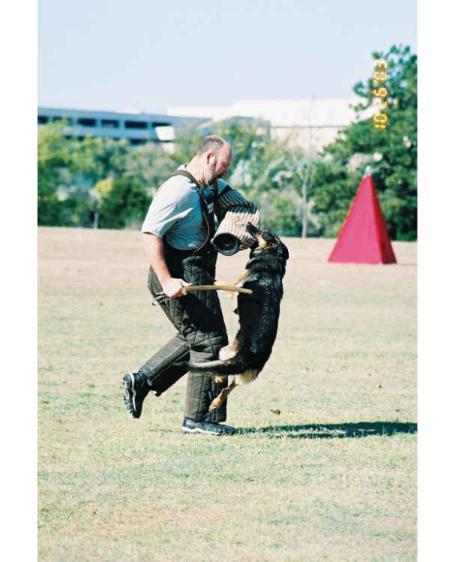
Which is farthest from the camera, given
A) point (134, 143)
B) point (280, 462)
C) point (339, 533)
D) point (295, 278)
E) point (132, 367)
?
point (134, 143)

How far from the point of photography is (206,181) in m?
5.91

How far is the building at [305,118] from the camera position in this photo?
37.4m

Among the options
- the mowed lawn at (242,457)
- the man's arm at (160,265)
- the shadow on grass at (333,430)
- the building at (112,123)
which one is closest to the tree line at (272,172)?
the building at (112,123)

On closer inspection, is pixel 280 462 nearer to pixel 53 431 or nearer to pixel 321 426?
pixel 321 426

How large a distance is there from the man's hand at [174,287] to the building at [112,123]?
4379 centimetres

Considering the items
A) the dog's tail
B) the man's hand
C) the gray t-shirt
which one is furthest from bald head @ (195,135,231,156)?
the dog's tail

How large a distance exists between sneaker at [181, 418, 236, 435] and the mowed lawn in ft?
0.28

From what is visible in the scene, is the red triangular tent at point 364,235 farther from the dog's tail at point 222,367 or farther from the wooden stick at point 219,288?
the wooden stick at point 219,288

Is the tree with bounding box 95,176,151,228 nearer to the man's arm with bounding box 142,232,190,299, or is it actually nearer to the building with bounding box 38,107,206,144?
the building with bounding box 38,107,206,144

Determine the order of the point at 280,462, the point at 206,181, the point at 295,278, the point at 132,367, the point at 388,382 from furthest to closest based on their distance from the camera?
the point at 295,278, the point at 132,367, the point at 388,382, the point at 206,181, the point at 280,462
